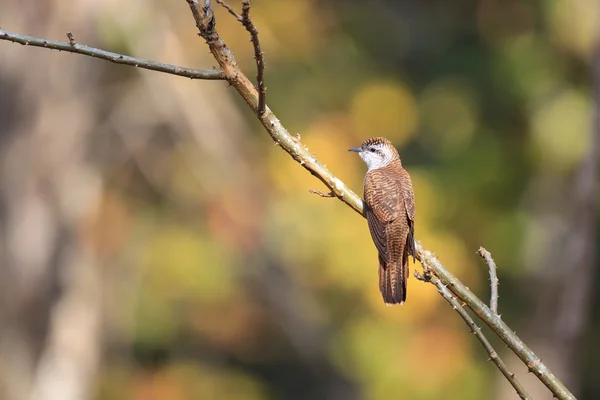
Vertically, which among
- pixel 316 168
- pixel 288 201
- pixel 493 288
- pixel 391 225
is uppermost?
pixel 288 201

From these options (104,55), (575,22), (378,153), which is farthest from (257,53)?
(575,22)

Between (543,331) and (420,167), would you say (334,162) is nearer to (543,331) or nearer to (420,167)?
(420,167)

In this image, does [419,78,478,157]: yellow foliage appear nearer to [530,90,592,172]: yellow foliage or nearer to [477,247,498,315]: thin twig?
[530,90,592,172]: yellow foliage

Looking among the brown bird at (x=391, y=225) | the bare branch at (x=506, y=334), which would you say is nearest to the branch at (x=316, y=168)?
the bare branch at (x=506, y=334)

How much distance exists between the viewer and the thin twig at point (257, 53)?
3443 mm

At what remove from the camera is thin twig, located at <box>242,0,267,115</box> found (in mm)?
3443

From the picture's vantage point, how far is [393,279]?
4586 mm

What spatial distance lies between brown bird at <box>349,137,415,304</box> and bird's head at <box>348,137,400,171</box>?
0.57 m

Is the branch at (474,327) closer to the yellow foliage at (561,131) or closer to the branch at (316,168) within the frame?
the branch at (316,168)

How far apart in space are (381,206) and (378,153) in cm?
134

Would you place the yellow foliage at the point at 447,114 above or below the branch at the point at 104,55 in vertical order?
above

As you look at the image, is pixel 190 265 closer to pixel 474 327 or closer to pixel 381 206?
pixel 381 206

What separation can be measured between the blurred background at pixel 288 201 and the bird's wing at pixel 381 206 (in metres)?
10.3

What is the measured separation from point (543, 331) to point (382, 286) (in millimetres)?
13191
